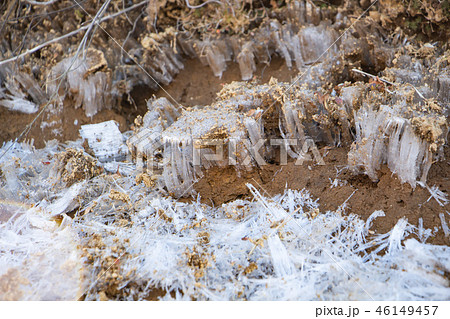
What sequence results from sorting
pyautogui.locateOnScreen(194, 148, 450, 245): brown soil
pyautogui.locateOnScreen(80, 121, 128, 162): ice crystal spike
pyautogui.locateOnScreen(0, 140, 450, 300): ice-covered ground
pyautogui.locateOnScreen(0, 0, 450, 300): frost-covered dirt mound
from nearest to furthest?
1. pyautogui.locateOnScreen(0, 140, 450, 300): ice-covered ground
2. pyautogui.locateOnScreen(0, 0, 450, 300): frost-covered dirt mound
3. pyautogui.locateOnScreen(194, 148, 450, 245): brown soil
4. pyautogui.locateOnScreen(80, 121, 128, 162): ice crystal spike

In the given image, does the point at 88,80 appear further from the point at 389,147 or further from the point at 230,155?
the point at 389,147

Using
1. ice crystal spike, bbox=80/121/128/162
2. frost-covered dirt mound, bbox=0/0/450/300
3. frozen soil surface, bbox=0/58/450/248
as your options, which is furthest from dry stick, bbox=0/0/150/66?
ice crystal spike, bbox=80/121/128/162

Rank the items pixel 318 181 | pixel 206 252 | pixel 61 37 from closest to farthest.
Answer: pixel 206 252, pixel 318 181, pixel 61 37

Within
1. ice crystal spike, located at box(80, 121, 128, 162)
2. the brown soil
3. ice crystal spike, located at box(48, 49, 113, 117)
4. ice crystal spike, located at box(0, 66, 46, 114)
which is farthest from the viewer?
ice crystal spike, located at box(0, 66, 46, 114)

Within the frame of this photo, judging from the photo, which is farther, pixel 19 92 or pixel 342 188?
pixel 19 92

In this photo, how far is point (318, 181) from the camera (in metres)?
2.54

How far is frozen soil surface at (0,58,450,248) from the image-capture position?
2.26 m

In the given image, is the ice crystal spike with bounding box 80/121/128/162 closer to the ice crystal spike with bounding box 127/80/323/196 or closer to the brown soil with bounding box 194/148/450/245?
the ice crystal spike with bounding box 127/80/323/196

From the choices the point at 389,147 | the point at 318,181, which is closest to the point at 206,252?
the point at 318,181

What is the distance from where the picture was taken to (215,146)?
2660 millimetres

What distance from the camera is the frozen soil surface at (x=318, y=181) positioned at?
226cm

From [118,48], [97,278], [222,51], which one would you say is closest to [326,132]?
[222,51]

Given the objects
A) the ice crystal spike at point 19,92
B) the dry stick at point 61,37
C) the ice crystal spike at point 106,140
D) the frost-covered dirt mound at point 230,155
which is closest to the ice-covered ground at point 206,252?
the frost-covered dirt mound at point 230,155

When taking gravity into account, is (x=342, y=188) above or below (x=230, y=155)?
below
